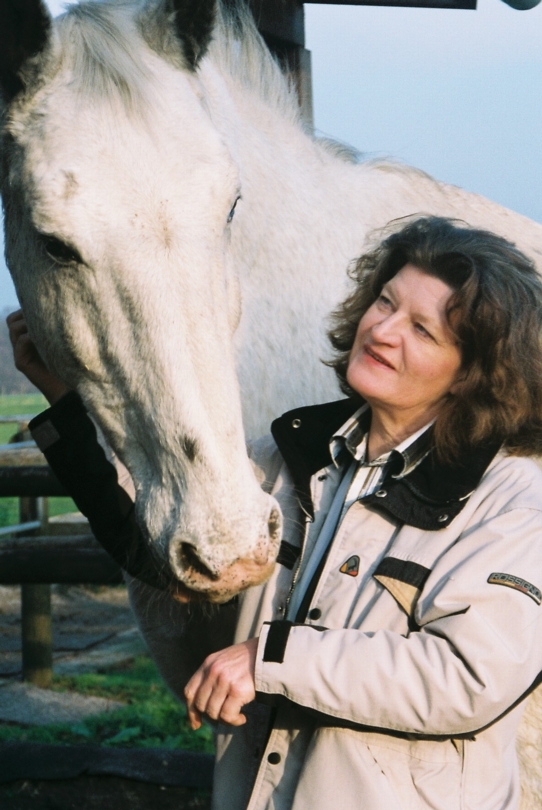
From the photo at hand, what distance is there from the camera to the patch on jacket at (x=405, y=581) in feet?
4.92

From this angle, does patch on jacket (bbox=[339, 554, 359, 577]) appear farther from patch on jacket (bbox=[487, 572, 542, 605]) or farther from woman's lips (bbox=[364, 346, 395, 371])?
woman's lips (bbox=[364, 346, 395, 371])

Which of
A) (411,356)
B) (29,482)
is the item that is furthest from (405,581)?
(29,482)

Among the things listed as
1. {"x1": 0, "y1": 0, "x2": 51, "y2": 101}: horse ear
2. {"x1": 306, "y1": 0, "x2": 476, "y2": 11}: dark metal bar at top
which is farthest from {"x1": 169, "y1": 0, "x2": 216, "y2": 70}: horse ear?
{"x1": 306, "y1": 0, "x2": 476, "y2": 11}: dark metal bar at top

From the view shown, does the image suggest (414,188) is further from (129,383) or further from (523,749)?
(523,749)

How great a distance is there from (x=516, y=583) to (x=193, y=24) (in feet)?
4.71

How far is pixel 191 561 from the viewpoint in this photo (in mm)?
1504

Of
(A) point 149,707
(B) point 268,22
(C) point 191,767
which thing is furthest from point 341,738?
(A) point 149,707

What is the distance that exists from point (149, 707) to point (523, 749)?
2.91m

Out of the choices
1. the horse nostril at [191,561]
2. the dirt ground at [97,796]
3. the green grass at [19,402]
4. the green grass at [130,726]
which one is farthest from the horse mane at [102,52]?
the green grass at [19,402]

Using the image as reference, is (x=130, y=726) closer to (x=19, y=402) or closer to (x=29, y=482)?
(x=29, y=482)

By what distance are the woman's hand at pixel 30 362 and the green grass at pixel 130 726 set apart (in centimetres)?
256

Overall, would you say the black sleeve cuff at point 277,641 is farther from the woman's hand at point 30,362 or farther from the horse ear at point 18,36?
the horse ear at point 18,36

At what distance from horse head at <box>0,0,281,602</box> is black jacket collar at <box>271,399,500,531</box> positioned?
25 cm

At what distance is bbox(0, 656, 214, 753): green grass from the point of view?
13.6 ft
